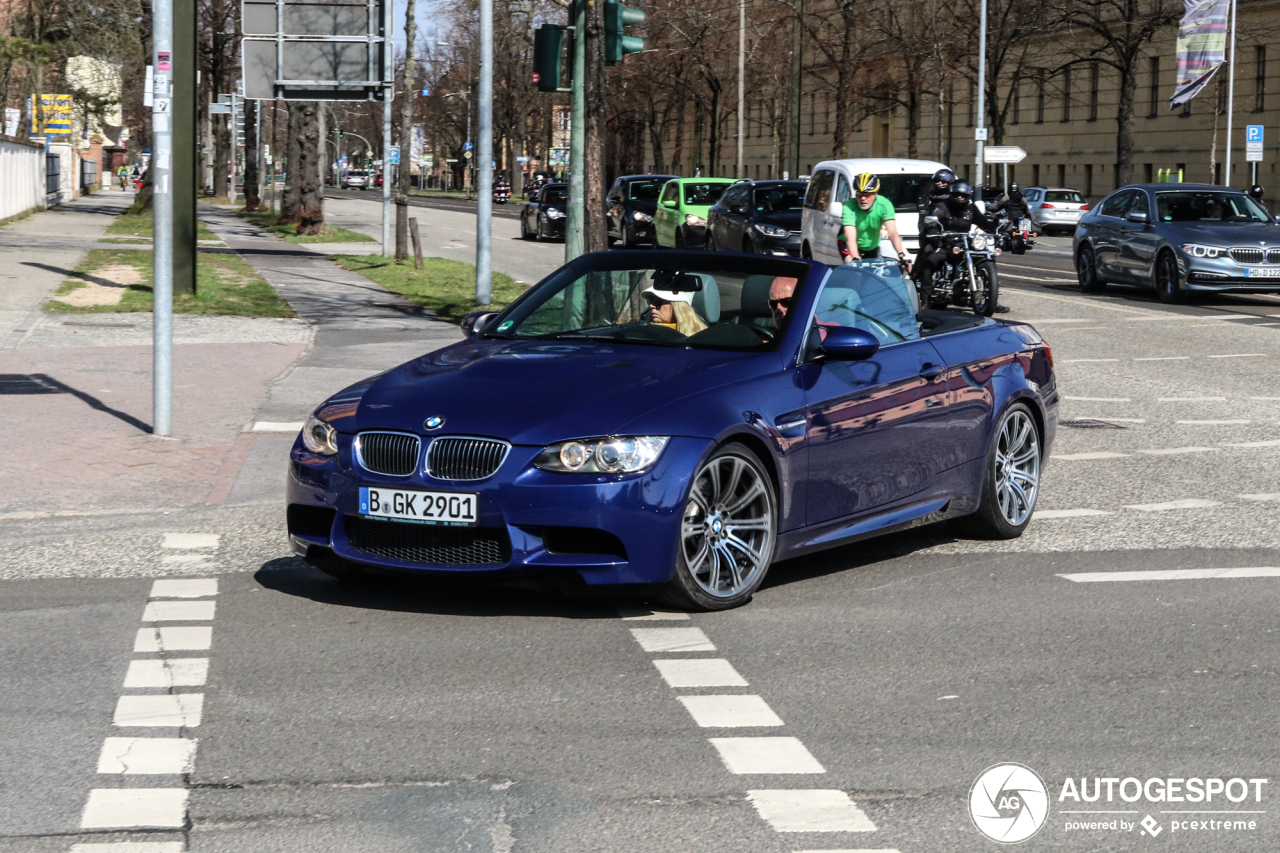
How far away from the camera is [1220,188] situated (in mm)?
25359

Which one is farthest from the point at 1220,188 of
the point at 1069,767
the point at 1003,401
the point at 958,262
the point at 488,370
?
the point at 1069,767

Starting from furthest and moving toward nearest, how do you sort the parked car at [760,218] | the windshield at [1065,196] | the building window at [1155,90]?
1. the building window at [1155,90]
2. the windshield at [1065,196]
3. the parked car at [760,218]

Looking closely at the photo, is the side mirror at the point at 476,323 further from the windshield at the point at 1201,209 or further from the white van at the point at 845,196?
the windshield at the point at 1201,209

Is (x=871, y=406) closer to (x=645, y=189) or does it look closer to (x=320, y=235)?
(x=645, y=189)

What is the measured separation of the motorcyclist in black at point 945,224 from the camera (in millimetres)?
20547

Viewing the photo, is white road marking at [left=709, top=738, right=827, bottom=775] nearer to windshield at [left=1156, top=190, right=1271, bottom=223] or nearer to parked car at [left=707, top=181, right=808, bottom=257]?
windshield at [left=1156, top=190, right=1271, bottom=223]

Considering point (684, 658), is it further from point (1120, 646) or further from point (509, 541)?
point (1120, 646)

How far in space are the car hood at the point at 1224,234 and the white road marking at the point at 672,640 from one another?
62.2ft

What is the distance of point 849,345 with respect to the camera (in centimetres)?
711

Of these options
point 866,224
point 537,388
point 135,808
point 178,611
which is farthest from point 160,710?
point 866,224

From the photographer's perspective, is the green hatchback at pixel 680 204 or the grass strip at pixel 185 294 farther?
the green hatchback at pixel 680 204

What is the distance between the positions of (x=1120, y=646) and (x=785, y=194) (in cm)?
2307

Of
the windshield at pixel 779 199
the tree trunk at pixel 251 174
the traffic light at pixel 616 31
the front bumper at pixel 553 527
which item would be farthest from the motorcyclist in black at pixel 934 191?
the tree trunk at pixel 251 174

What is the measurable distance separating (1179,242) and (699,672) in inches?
771
